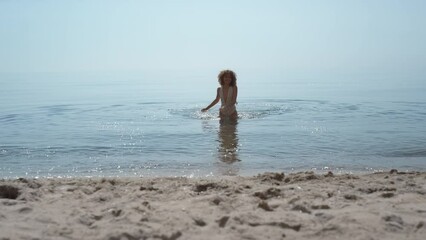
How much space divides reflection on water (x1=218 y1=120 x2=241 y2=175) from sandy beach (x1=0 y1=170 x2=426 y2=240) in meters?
1.20

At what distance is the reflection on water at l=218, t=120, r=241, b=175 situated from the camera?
23.3 feet

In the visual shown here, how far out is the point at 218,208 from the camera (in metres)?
4.39

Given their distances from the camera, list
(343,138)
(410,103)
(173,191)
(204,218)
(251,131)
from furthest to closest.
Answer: (410,103) → (251,131) → (343,138) → (173,191) → (204,218)

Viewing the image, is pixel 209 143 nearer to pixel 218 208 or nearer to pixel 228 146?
pixel 228 146

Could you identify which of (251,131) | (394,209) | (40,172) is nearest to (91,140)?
(40,172)

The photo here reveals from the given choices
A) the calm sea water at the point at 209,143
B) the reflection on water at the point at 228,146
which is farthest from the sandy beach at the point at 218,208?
the calm sea water at the point at 209,143

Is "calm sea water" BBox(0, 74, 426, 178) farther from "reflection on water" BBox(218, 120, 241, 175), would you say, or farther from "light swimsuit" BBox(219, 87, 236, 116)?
"light swimsuit" BBox(219, 87, 236, 116)

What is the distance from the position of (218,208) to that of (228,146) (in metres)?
4.57

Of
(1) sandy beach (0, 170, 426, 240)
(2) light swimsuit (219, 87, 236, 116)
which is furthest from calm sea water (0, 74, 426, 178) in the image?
(1) sandy beach (0, 170, 426, 240)

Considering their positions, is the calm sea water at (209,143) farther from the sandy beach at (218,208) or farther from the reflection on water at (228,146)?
the sandy beach at (218,208)

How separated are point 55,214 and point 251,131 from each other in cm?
706

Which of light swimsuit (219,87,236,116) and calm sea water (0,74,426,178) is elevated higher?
light swimsuit (219,87,236,116)

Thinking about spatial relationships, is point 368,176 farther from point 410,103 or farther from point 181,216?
point 410,103

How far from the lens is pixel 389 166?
715cm
